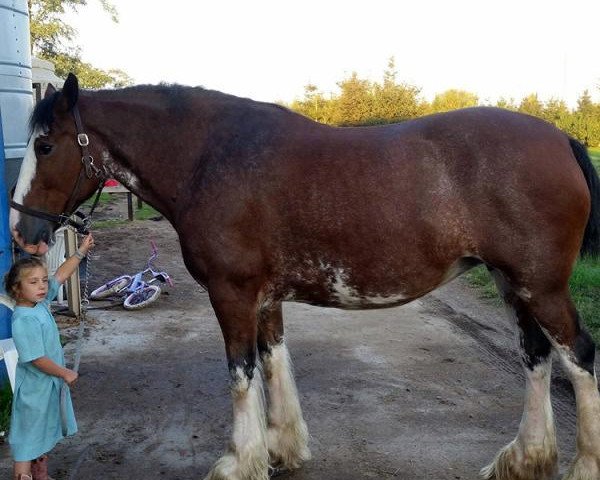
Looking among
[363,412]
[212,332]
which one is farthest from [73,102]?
[212,332]

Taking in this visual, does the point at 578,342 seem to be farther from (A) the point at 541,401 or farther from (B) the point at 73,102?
(B) the point at 73,102

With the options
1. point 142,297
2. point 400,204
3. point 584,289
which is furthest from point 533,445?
point 142,297

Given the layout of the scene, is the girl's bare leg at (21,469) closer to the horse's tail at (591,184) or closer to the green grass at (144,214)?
the horse's tail at (591,184)

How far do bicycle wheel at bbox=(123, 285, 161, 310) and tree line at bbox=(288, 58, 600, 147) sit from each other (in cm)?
2174

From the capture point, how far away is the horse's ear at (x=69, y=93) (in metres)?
3.05

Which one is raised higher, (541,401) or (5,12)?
(5,12)

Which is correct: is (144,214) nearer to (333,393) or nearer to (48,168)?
(333,393)

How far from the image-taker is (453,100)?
37.2 metres

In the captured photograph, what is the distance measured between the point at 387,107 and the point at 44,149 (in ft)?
95.2

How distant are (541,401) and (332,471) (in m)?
1.24

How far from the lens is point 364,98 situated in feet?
101

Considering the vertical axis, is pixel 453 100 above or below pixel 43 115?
above

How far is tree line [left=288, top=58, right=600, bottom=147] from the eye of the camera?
3008 centimetres

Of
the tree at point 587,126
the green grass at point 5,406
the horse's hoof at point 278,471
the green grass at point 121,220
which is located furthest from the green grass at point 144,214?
the tree at point 587,126
